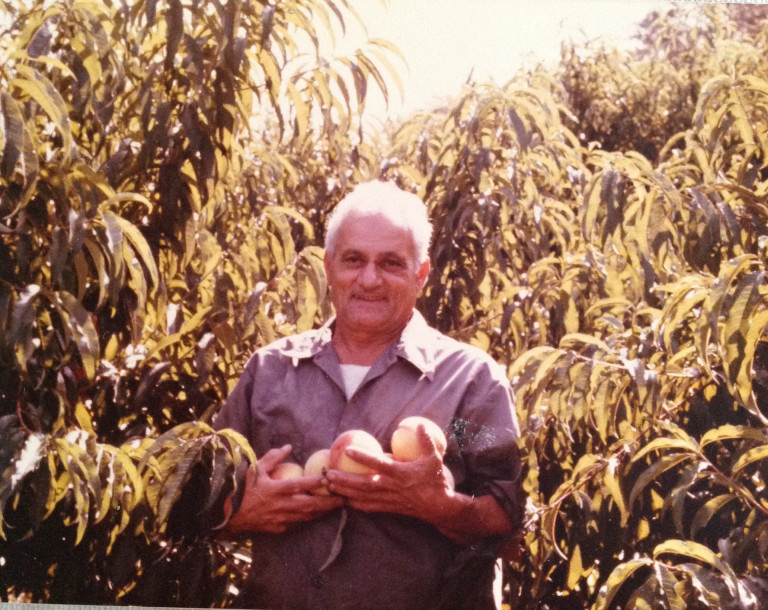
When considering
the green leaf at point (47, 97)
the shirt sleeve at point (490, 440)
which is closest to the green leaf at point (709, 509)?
the shirt sleeve at point (490, 440)

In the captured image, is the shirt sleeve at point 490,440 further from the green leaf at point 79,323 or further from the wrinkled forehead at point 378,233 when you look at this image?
the green leaf at point 79,323

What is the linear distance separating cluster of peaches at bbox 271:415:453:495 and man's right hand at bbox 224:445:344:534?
0.01 m

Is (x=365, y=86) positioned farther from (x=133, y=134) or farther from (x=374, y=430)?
(x=374, y=430)

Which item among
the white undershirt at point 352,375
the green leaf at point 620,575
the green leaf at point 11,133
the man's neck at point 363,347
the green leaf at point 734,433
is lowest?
the green leaf at point 620,575

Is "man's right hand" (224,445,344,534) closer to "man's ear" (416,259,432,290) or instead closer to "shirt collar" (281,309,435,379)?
"shirt collar" (281,309,435,379)

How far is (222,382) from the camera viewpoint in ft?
4.82

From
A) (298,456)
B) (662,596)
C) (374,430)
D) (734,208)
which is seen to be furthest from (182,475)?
(734,208)

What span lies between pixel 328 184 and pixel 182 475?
30.7 inches

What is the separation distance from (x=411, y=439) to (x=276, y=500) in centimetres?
23

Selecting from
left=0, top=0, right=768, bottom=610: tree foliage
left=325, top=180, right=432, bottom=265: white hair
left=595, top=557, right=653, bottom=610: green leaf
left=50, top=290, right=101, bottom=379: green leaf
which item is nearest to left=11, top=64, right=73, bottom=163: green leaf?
left=0, top=0, right=768, bottom=610: tree foliage

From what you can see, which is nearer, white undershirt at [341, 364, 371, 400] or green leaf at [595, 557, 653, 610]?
green leaf at [595, 557, 653, 610]

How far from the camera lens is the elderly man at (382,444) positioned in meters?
1.31

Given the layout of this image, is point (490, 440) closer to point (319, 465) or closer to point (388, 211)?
point (319, 465)

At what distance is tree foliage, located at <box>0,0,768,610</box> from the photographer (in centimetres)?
120
